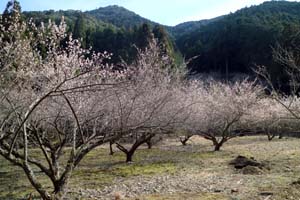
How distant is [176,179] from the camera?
12430 millimetres

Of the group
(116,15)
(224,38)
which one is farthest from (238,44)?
(116,15)

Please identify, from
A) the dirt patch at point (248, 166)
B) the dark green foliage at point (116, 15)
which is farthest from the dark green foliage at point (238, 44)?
the dirt patch at point (248, 166)

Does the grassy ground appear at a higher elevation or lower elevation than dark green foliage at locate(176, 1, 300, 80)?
lower

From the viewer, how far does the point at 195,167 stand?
594 inches

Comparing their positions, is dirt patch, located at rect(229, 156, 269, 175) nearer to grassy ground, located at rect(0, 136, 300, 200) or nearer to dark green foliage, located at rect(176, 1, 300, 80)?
grassy ground, located at rect(0, 136, 300, 200)

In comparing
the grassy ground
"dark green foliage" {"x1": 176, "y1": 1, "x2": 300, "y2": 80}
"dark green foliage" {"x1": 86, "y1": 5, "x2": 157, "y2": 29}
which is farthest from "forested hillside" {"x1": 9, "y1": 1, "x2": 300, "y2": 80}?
"dark green foliage" {"x1": 86, "y1": 5, "x2": 157, "y2": 29}

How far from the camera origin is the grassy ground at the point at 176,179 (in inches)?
397

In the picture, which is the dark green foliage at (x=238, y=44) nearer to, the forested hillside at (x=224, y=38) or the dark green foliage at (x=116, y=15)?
the forested hillside at (x=224, y=38)

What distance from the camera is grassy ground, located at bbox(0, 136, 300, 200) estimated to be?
10072 mm

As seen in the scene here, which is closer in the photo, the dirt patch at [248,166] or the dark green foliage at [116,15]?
the dirt patch at [248,166]

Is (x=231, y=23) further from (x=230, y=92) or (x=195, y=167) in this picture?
(x=195, y=167)

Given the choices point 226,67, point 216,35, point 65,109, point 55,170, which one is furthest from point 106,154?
point 216,35

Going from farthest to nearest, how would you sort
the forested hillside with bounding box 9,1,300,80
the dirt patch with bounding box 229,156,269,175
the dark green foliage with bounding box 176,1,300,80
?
the dark green foliage with bounding box 176,1,300,80, the forested hillside with bounding box 9,1,300,80, the dirt patch with bounding box 229,156,269,175

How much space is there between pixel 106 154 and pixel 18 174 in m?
6.53
